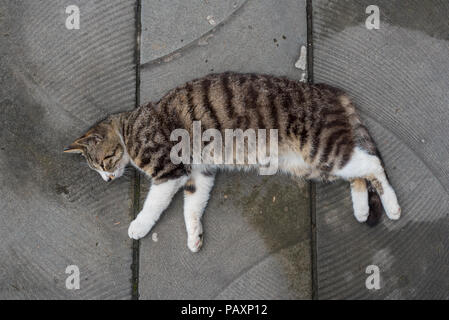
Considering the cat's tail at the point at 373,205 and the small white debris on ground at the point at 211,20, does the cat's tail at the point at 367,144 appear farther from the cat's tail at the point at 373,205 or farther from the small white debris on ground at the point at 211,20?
the small white debris on ground at the point at 211,20

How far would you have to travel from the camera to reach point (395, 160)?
2.75m

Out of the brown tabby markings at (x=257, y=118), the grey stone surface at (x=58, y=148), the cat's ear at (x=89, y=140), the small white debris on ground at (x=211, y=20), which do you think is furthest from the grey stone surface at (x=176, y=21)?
the cat's ear at (x=89, y=140)

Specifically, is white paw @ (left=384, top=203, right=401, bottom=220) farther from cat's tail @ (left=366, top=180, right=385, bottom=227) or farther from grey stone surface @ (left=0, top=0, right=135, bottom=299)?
grey stone surface @ (left=0, top=0, right=135, bottom=299)

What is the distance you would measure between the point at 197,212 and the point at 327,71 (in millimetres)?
1469

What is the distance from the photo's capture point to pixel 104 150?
256 centimetres

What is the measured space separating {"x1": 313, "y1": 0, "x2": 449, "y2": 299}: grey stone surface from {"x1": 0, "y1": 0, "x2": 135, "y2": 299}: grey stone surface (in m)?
1.53

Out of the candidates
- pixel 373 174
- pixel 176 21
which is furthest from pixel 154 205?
pixel 373 174

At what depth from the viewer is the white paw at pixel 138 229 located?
8.65ft

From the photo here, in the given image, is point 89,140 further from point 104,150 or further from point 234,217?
point 234,217

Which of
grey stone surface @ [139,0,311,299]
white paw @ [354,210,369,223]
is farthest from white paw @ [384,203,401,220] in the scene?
grey stone surface @ [139,0,311,299]

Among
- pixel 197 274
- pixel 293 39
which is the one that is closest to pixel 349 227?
pixel 197 274

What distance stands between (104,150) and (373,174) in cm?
189

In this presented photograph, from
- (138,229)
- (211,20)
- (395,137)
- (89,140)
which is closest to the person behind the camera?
(89,140)

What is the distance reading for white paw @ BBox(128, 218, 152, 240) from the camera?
2.64 metres
